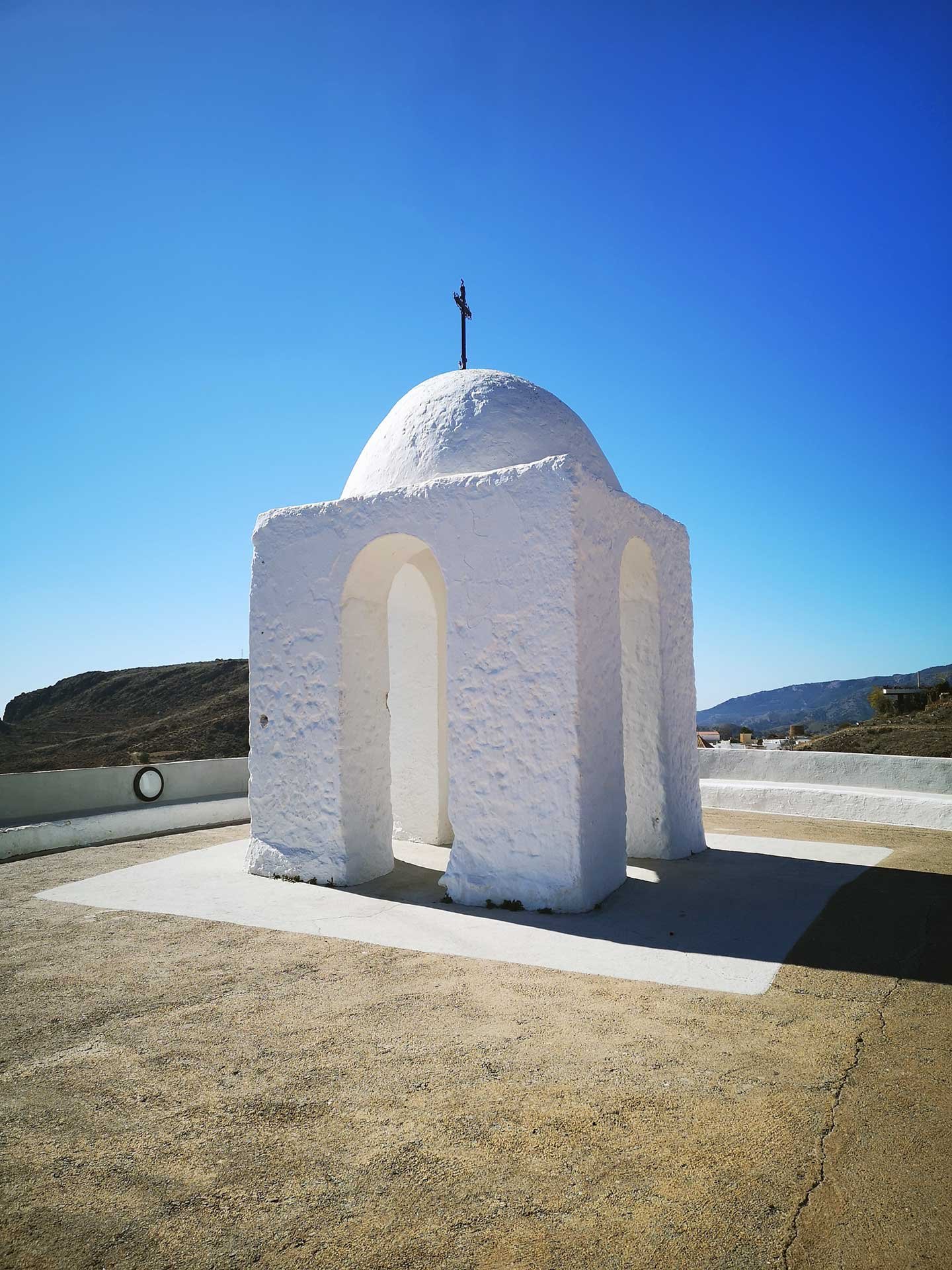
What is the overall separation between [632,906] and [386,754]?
2564 mm

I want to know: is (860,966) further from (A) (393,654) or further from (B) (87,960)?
(A) (393,654)

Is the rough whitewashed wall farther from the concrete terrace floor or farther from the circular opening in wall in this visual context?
the circular opening in wall

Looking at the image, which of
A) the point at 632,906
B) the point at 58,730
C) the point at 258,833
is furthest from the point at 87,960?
the point at 58,730

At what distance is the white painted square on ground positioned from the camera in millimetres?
4367

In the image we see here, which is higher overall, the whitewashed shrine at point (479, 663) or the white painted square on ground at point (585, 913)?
the whitewashed shrine at point (479, 663)

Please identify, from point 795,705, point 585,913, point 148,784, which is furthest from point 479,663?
point 795,705

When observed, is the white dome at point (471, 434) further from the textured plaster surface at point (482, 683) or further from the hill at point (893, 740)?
the hill at point (893, 740)

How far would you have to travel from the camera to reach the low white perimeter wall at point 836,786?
30.1 feet

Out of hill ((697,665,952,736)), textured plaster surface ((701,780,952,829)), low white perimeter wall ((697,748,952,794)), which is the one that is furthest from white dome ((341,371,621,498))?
hill ((697,665,952,736))

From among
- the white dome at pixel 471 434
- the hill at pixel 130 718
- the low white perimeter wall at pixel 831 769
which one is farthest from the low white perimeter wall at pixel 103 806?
the low white perimeter wall at pixel 831 769

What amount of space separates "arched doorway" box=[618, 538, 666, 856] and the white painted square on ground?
427 millimetres

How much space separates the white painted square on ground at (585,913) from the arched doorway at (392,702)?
0.57 m

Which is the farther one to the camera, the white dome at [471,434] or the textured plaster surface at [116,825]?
the textured plaster surface at [116,825]

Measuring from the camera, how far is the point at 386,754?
6766 mm
